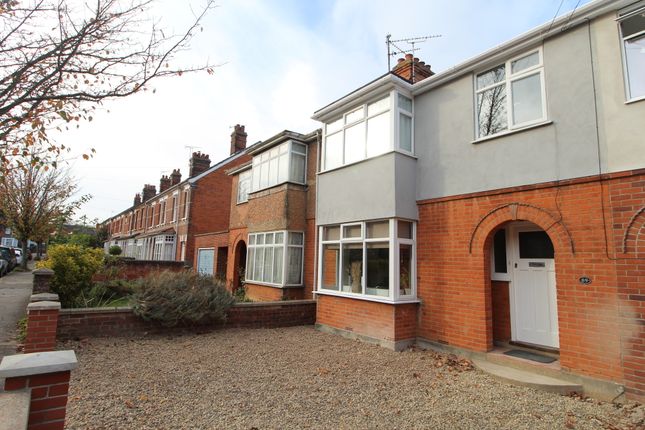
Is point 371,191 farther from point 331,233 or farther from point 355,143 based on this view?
point 331,233

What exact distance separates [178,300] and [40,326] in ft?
8.95

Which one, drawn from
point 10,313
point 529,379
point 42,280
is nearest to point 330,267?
point 529,379

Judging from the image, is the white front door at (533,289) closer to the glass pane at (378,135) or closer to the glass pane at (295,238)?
the glass pane at (378,135)

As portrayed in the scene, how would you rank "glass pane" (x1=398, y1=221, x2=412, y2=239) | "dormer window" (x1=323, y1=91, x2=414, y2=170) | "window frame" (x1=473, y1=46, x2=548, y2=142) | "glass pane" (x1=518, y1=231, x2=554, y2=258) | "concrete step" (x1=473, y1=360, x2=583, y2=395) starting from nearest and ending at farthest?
"concrete step" (x1=473, y1=360, x2=583, y2=395), "window frame" (x1=473, y1=46, x2=548, y2=142), "glass pane" (x1=518, y1=231, x2=554, y2=258), "glass pane" (x1=398, y1=221, x2=412, y2=239), "dormer window" (x1=323, y1=91, x2=414, y2=170)

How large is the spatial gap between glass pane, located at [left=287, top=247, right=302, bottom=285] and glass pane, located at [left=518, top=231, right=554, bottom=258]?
6844 mm

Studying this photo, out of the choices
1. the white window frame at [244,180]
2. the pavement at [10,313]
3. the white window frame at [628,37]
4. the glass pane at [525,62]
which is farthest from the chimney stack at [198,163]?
the white window frame at [628,37]

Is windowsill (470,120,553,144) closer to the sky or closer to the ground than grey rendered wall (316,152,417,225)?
closer to the sky

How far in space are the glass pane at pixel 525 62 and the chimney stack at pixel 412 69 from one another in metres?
2.59

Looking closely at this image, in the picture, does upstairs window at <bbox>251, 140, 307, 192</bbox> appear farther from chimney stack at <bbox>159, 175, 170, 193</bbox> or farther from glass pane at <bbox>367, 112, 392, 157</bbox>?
chimney stack at <bbox>159, 175, 170, 193</bbox>

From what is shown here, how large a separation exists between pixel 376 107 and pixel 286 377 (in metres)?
6.30

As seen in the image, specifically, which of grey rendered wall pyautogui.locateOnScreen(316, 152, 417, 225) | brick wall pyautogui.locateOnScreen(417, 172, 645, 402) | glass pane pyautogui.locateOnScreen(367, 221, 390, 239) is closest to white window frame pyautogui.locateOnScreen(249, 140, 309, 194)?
grey rendered wall pyautogui.locateOnScreen(316, 152, 417, 225)

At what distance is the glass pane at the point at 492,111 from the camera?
7109mm

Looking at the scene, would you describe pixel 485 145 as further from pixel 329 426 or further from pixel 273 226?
pixel 273 226

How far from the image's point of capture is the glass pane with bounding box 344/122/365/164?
30.1 ft
